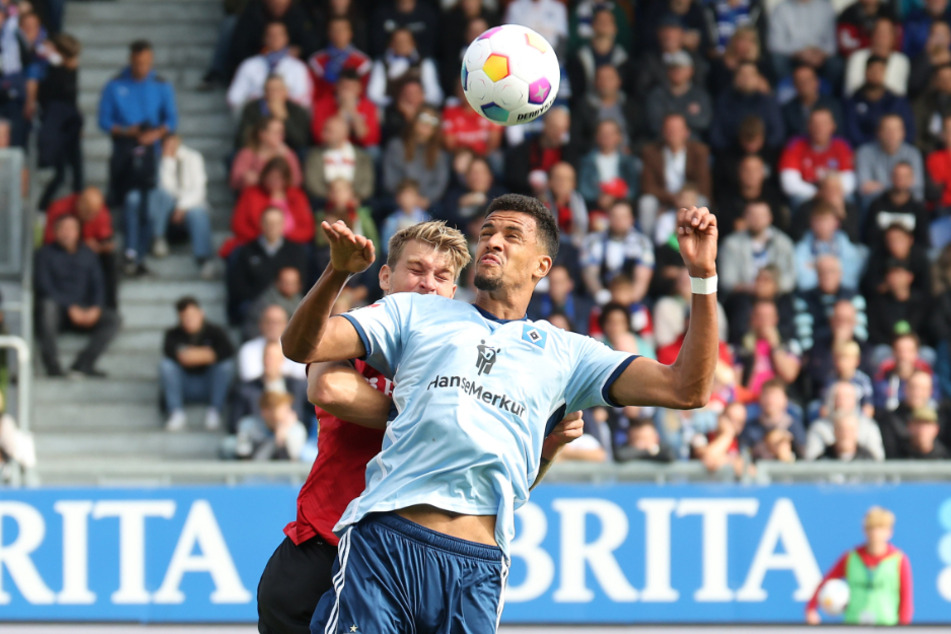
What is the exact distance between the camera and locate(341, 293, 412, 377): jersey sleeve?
5086 millimetres

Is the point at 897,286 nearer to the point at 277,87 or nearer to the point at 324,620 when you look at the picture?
the point at 277,87

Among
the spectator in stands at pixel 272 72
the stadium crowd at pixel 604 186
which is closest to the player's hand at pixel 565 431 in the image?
the stadium crowd at pixel 604 186

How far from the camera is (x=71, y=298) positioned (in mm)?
13617

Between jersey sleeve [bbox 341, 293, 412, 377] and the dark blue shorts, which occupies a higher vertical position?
jersey sleeve [bbox 341, 293, 412, 377]

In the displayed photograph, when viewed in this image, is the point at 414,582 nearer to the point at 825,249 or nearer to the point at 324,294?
the point at 324,294

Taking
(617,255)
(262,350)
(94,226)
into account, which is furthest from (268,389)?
(617,255)

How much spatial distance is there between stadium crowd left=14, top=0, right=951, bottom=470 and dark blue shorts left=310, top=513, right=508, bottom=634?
6.66m

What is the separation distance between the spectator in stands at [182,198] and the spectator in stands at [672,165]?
4.22 m

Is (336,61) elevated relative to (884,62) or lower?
lower

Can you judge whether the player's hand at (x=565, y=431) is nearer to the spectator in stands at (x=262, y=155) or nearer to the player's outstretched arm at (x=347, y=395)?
the player's outstretched arm at (x=347, y=395)

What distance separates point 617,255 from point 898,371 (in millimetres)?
2649

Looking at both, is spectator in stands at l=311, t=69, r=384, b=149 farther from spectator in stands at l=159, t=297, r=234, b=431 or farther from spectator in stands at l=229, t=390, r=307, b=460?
spectator in stands at l=229, t=390, r=307, b=460

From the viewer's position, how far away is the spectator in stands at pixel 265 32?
15.0 metres

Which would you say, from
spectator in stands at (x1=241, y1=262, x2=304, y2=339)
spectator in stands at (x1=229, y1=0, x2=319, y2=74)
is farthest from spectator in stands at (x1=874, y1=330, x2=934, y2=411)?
spectator in stands at (x1=229, y1=0, x2=319, y2=74)
